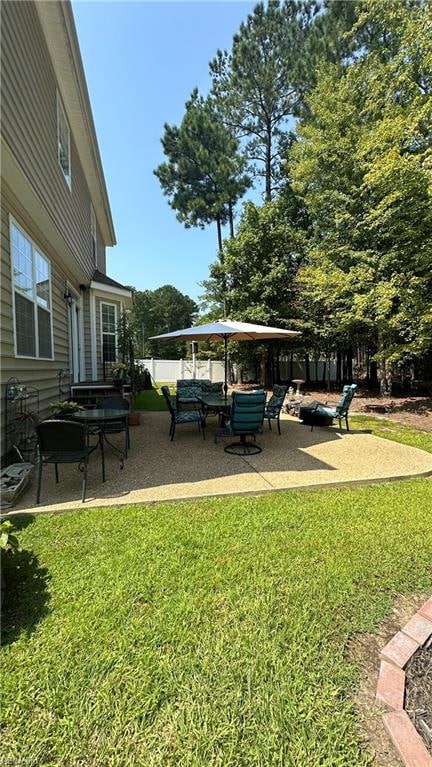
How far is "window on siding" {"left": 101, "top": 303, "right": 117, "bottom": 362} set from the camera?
11.2 meters

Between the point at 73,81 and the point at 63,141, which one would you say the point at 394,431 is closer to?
the point at 63,141

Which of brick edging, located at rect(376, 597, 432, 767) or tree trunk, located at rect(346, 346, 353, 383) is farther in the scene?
tree trunk, located at rect(346, 346, 353, 383)

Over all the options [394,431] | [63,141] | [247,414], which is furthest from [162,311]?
[247,414]

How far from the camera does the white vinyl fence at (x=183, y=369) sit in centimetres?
2380

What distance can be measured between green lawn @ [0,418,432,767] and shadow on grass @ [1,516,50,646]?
1cm

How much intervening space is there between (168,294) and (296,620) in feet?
188

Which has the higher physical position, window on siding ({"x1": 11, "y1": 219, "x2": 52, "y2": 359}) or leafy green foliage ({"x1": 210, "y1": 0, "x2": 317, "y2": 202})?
leafy green foliage ({"x1": 210, "y1": 0, "x2": 317, "y2": 202})

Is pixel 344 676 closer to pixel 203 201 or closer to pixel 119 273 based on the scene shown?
pixel 203 201

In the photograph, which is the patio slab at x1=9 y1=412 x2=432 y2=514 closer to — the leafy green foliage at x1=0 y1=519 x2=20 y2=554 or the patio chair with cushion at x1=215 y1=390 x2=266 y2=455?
the patio chair with cushion at x1=215 y1=390 x2=266 y2=455

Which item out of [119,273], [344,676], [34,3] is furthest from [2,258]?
[119,273]

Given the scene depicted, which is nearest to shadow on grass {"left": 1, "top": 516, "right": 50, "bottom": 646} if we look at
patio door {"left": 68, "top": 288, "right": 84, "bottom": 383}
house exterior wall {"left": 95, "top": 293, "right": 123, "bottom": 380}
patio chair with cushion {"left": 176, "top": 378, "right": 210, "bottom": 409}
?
patio chair with cushion {"left": 176, "top": 378, "right": 210, "bottom": 409}

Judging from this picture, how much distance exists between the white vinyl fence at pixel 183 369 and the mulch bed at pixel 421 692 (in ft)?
71.1

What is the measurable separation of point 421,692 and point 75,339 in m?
9.64

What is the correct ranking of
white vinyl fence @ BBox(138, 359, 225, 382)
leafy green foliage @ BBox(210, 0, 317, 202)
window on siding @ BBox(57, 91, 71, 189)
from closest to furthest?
window on siding @ BBox(57, 91, 71, 189), leafy green foliage @ BBox(210, 0, 317, 202), white vinyl fence @ BBox(138, 359, 225, 382)
